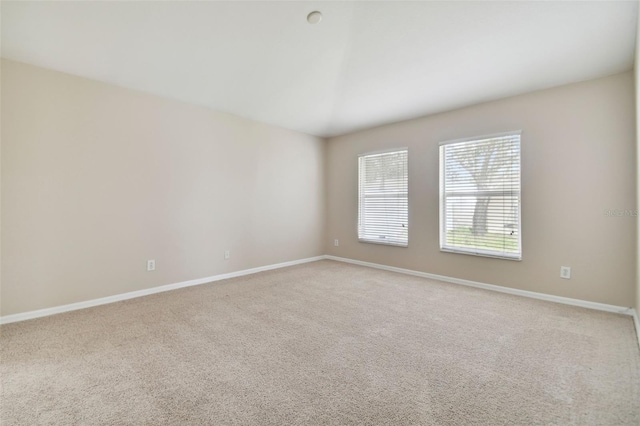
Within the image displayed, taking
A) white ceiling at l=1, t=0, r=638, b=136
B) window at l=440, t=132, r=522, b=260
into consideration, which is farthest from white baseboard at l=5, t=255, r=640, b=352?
white ceiling at l=1, t=0, r=638, b=136

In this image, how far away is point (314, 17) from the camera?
2230mm

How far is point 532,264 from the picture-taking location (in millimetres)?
3303

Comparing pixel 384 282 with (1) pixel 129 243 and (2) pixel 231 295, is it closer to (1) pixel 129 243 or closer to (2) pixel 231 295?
(2) pixel 231 295

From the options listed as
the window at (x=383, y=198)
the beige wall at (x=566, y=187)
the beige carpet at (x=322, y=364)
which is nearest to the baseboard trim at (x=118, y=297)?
the beige carpet at (x=322, y=364)

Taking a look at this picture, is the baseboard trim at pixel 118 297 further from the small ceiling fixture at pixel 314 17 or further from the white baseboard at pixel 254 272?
the small ceiling fixture at pixel 314 17

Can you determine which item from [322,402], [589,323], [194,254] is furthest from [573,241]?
[194,254]

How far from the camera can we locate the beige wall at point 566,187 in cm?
279

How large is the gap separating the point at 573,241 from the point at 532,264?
0.46 meters

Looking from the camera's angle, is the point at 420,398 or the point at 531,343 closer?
the point at 420,398

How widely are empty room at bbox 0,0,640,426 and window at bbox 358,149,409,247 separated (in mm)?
61

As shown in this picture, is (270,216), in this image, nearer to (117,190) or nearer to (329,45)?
(117,190)

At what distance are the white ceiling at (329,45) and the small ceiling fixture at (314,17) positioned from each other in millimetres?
47

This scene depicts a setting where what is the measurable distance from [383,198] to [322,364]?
3359mm

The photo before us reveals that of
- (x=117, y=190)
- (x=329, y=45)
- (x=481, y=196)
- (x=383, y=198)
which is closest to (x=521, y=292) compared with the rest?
(x=481, y=196)
